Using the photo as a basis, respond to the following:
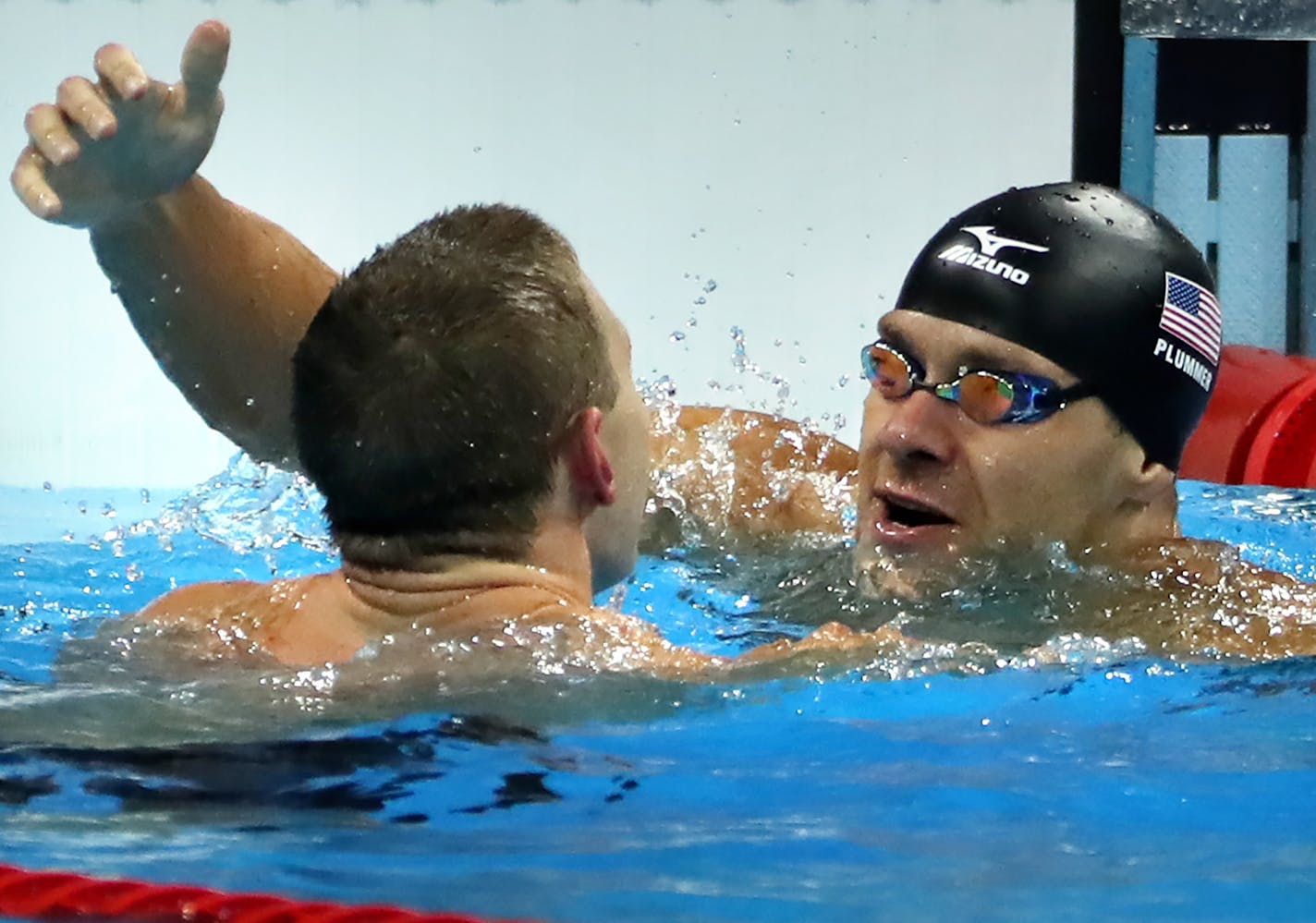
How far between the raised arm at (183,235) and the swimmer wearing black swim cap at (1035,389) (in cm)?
84

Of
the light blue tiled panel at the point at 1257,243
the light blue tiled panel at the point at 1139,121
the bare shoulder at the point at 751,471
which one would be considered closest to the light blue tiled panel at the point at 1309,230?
the light blue tiled panel at the point at 1257,243

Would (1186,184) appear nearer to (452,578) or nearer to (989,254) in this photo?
(989,254)

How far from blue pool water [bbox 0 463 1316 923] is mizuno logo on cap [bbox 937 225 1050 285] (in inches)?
23.3

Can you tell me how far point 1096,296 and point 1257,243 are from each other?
10.1ft

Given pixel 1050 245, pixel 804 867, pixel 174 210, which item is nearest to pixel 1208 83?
pixel 1050 245

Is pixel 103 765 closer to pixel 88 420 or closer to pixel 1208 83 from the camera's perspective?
Answer: pixel 88 420

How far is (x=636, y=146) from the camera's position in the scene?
17.9 ft

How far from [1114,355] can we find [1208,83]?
3216 millimetres

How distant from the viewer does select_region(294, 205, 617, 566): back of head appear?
5.74 ft

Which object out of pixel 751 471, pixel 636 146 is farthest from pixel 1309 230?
pixel 751 471

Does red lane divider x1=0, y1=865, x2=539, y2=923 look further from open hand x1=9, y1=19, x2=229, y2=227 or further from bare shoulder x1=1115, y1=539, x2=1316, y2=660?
bare shoulder x1=1115, y1=539, x2=1316, y2=660

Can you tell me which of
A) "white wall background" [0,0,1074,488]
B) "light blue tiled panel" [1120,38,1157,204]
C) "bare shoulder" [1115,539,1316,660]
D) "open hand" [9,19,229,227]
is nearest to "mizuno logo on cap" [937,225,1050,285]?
"bare shoulder" [1115,539,1316,660]

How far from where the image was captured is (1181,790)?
150cm

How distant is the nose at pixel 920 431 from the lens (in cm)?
230
